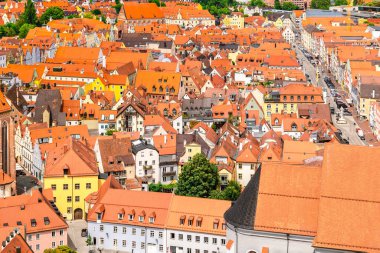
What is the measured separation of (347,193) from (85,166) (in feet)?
93.1

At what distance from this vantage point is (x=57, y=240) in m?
54.8

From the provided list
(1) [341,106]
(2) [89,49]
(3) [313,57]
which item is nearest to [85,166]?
(1) [341,106]

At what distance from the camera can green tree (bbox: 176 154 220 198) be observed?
6322 cm

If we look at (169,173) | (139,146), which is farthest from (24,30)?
(169,173)

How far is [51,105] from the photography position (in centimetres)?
8838

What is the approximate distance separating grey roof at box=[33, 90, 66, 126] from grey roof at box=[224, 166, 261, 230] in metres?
47.9

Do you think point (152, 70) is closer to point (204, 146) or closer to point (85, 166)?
point (204, 146)

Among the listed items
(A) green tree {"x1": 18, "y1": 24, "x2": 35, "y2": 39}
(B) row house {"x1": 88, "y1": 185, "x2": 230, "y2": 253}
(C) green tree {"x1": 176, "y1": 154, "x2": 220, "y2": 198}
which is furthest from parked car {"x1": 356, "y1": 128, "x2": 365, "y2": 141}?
(A) green tree {"x1": 18, "y1": 24, "x2": 35, "y2": 39}

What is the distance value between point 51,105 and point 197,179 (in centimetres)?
3035

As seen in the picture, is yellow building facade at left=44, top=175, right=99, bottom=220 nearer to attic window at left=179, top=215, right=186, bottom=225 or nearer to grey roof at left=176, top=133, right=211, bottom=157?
attic window at left=179, top=215, right=186, bottom=225

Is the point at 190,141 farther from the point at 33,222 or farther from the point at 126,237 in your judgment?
the point at 33,222

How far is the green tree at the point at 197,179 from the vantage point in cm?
6322

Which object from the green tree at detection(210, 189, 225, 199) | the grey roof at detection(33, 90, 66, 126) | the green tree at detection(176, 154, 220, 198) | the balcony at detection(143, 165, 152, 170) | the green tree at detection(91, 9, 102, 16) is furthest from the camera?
the green tree at detection(91, 9, 102, 16)

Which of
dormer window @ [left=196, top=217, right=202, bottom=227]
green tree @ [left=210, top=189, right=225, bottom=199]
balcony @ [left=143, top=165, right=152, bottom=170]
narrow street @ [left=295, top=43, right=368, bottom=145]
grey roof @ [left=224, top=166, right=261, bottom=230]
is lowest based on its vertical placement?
narrow street @ [left=295, top=43, right=368, bottom=145]
